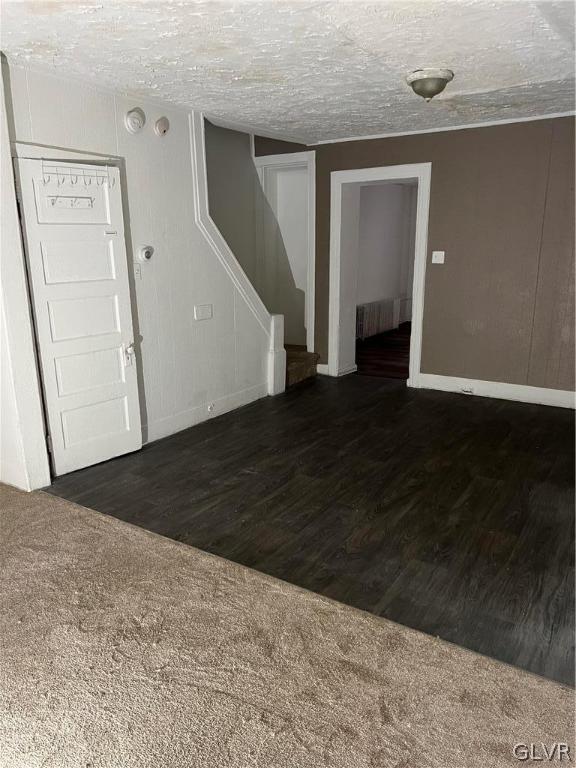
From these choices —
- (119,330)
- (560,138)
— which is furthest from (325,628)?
(560,138)

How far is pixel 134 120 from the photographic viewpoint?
3.74m

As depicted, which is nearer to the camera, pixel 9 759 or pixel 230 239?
pixel 9 759

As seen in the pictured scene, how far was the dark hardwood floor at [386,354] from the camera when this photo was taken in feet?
21.3

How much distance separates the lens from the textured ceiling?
2.37m

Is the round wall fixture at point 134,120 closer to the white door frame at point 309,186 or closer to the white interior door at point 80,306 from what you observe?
the white interior door at point 80,306

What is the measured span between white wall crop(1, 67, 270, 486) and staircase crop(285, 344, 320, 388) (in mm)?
754

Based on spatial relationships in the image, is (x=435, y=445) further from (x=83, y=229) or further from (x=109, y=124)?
(x=109, y=124)

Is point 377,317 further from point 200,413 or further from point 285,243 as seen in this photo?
point 200,413

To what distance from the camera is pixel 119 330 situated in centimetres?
384

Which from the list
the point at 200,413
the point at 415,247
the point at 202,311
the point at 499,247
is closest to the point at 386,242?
the point at 415,247

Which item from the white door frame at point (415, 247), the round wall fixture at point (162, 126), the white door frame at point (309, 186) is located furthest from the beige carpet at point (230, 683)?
the white door frame at point (309, 186)

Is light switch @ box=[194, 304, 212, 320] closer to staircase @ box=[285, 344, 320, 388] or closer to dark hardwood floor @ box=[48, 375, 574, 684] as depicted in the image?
dark hardwood floor @ box=[48, 375, 574, 684]

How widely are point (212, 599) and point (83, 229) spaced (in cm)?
243

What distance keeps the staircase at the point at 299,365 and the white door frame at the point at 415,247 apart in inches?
7.5
